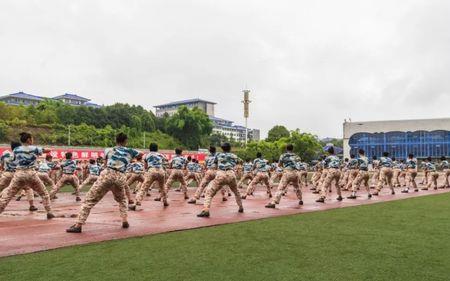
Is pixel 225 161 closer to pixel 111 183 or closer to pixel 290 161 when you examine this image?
pixel 290 161

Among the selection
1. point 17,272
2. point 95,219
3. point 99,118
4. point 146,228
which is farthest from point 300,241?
point 99,118

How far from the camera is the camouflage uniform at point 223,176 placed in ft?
36.7

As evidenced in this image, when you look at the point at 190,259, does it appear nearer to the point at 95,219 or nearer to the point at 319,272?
the point at 319,272

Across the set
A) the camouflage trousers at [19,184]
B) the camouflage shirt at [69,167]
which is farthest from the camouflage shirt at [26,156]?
the camouflage shirt at [69,167]

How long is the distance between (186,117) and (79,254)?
229 ft

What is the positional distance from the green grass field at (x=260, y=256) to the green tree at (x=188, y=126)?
220 ft

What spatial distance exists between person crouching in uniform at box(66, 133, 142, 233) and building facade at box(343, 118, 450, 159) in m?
63.2

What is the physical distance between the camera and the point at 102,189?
8.70m

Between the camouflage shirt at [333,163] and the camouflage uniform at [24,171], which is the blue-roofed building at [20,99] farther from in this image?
the camouflage uniform at [24,171]

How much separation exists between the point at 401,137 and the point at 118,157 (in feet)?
222

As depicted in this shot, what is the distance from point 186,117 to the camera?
249 ft

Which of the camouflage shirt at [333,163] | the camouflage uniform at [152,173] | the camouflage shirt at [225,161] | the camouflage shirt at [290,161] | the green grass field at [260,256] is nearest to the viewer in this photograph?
the green grass field at [260,256]

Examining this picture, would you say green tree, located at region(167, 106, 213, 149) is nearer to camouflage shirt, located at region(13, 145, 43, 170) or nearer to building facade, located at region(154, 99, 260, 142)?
camouflage shirt, located at region(13, 145, 43, 170)

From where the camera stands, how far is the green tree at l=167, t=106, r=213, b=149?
76.0 meters
